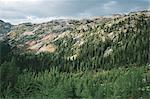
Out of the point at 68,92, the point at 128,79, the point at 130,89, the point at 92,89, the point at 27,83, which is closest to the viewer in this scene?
the point at 27,83

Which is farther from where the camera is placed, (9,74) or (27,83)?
(9,74)

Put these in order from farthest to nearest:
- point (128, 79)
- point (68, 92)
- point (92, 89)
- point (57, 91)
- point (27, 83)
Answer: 1. point (128, 79)
2. point (92, 89)
3. point (68, 92)
4. point (27, 83)
5. point (57, 91)

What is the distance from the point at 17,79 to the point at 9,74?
5.95ft

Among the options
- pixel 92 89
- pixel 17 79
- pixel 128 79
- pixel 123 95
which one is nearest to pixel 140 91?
pixel 128 79

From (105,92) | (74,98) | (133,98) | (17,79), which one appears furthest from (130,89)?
(17,79)

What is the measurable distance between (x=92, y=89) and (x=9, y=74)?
14003mm

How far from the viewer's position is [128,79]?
69625 mm

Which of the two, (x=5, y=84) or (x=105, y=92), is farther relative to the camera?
(x=105, y=92)

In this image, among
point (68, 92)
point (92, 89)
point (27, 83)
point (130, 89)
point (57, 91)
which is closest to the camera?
point (57, 91)

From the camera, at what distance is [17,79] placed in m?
54.9

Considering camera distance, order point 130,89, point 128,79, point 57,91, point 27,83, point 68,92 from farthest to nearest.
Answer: point 128,79, point 130,89, point 68,92, point 27,83, point 57,91

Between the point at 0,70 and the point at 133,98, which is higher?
the point at 0,70

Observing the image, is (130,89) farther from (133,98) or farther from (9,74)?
(9,74)

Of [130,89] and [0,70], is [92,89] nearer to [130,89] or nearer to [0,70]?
[130,89]
